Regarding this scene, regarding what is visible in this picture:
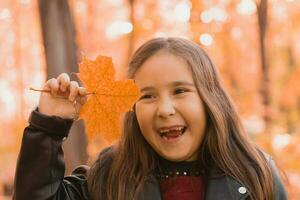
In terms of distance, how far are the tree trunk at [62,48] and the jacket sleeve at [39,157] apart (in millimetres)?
3097

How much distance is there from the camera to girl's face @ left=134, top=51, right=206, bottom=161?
7.19 ft

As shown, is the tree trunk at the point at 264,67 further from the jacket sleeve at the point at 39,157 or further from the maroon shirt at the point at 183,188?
the jacket sleeve at the point at 39,157

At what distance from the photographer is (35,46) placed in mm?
11812

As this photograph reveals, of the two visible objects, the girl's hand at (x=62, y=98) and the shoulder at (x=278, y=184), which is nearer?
the girl's hand at (x=62, y=98)

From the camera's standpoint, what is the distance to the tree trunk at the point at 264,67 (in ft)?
31.6

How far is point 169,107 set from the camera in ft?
7.07

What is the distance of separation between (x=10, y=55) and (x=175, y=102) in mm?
9970

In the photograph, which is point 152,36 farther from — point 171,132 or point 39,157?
point 39,157

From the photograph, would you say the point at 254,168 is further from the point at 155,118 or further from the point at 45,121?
the point at 45,121

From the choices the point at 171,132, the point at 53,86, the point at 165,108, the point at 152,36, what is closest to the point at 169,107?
the point at 165,108

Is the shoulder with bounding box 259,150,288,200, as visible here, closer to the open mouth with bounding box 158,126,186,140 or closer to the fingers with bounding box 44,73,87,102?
the open mouth with bounding box 158,126,186,140

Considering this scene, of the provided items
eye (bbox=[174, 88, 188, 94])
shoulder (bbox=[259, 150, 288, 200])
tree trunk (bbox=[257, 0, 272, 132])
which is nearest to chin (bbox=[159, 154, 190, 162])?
eye (bbox=[174, 88, 188, 94])

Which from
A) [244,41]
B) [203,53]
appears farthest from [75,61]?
[244,41]

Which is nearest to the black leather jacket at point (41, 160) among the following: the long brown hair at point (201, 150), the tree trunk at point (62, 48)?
the long brown hair at point (201, 150)
